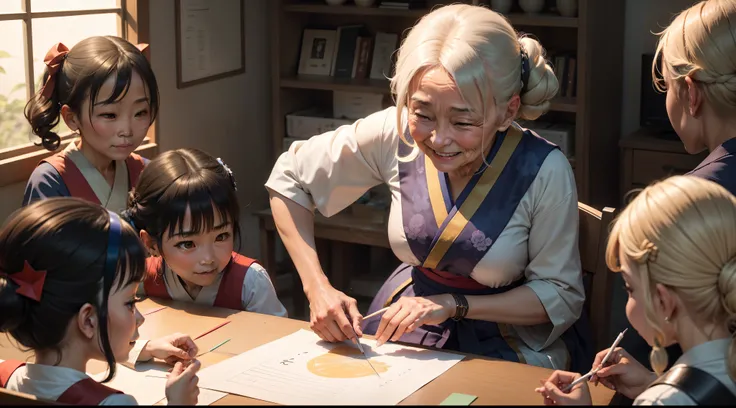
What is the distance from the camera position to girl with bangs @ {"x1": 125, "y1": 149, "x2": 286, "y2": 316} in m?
2.11

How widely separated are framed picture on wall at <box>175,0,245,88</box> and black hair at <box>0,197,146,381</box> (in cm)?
223

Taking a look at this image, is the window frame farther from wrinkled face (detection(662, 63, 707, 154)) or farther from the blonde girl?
the blonde girl

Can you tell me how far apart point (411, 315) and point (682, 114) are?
705 mm

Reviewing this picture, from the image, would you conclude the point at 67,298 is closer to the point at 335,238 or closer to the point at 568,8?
the point at 335,238

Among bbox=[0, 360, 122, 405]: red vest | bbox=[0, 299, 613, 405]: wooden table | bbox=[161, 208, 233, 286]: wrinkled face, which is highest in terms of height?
bbox=[161, 208, 233, 286]: wrinkled face

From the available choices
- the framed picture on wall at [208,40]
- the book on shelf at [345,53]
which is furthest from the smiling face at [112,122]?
the book on shelf at [345,53]

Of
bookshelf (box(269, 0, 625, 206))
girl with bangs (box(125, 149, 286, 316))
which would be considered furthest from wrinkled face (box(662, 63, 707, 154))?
bookshelf (box(269, 0, 625, 206))

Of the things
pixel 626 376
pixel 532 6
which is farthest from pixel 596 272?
pixel 532 6

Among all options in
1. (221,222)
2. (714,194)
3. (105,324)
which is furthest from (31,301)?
(714,194)

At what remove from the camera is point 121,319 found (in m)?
1.55

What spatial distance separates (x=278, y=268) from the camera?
14.3 ft

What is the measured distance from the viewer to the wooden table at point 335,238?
3.72m

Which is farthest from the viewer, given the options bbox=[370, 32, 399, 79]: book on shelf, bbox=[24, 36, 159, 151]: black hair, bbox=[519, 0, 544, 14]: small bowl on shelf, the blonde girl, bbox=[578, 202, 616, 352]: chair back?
bbox=[370, 32, 399, 79]: book on shelf

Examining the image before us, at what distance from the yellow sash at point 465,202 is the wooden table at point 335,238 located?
1511 mm
